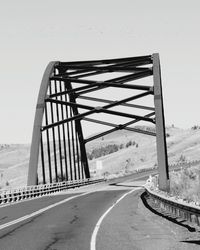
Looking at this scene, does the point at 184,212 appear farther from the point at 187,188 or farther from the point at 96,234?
the point at 187,188

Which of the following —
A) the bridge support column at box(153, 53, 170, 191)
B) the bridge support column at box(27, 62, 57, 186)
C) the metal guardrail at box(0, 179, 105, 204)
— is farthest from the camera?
the bridge support column at box(27, 62, 57, 186)

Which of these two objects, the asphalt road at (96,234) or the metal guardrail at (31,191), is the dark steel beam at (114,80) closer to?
the metal guardrail at (31,191)

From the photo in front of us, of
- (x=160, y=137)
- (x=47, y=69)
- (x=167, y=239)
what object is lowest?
(x=167, y=239)

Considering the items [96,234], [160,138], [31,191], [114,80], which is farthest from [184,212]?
[114,80]

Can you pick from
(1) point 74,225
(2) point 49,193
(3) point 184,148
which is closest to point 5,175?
(3) point 184,148

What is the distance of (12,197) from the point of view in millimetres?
38562

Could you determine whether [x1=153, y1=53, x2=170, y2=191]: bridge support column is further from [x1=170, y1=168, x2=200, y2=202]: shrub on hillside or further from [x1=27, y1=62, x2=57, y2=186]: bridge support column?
[x1=27, y1=62, x2=57, y2=186]: bridge support column

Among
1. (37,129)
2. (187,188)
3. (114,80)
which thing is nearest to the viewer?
(187,188)

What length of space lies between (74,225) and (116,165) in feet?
Result: 435

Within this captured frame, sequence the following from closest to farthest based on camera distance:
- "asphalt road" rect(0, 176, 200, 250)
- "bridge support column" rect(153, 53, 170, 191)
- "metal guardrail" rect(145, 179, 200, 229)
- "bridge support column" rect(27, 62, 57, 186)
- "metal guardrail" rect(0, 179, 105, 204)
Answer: "asphalt road" rect(0, 176, 200, 250) → "metal guardrail" rect(145, 179, 200, 229) → "metal guardrail" rect(0, 179, 105, 204) → "bridge support column" rect(153, 53, 170, 191) → "bridge support column" rect(27, 62, 57, 186)

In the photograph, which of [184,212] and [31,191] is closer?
[184,212]

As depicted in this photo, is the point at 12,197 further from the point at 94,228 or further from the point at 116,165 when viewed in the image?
the point at 116,165

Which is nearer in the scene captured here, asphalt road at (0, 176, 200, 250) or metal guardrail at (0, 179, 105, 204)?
asphalt road at (0, 176, 200, 250)

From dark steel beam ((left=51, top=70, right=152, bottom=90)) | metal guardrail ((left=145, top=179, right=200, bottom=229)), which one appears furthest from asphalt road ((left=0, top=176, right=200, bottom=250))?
dark steel beam ((left=51, top=70, right=152, bottom=90))
